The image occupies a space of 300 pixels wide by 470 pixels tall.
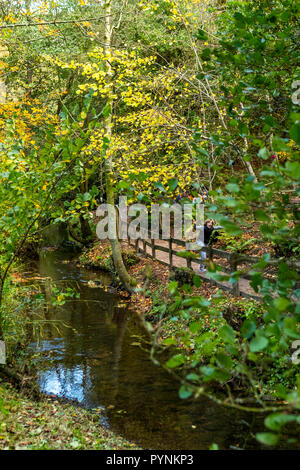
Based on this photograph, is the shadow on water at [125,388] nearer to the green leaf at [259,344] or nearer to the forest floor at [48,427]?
the forest floor at [48,427]

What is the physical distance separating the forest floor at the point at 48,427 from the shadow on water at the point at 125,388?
1.42 feet

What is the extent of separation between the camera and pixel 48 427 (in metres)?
5.09

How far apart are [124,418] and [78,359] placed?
2454 mm

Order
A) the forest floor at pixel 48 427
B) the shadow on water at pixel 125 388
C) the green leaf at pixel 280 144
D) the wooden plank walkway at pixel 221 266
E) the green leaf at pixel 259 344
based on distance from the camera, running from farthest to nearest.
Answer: the wooden plank walkway at pixel 221 266 → the shadow on water at pixel 125 388 → the forest floor at pixel 48 427 → the green leaf at pixel 280 144 → the green leaf at pixel 259 344

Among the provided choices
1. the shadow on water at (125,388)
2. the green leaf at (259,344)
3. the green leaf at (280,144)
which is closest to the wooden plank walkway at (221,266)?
the shadow on water at (125,388)

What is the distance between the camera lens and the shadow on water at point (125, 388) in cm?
587

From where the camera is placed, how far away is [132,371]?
8172 mm

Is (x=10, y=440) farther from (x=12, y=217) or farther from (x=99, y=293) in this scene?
(x=99, y=293)

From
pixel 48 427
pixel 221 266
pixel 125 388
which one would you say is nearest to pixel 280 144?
pixel 48 427

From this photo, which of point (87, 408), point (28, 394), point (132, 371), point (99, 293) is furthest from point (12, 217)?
point (99, 293)

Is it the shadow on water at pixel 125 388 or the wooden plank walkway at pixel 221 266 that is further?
the wooden plank walkway at pixel 221 266

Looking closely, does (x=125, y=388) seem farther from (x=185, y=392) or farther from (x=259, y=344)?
(x=259, y=344)

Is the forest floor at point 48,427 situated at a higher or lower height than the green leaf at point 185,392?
lower

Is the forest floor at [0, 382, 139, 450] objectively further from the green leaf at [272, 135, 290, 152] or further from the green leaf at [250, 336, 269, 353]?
the green leaf at [272, 135, 290, 152]
